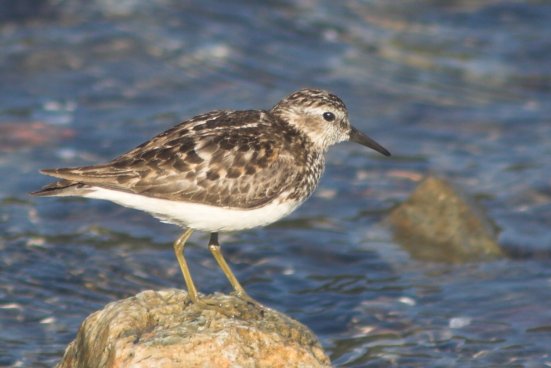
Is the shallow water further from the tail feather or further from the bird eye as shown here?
the bird eye

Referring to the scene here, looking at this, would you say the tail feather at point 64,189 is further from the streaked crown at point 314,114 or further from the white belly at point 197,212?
the streaked crown at point 314,114

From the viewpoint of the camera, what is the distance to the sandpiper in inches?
322

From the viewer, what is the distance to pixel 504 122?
50.8 ft

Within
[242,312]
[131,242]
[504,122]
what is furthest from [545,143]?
[242,312]

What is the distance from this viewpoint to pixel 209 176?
27.5 feet

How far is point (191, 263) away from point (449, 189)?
10.7 feet

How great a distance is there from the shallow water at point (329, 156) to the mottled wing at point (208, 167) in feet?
7.38

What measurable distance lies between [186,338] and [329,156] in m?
7.52

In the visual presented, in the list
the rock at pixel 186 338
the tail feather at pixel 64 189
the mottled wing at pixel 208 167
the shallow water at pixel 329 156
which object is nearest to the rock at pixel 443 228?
the shallow water at pixel 329 156

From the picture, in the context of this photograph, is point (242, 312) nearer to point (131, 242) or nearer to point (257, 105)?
point (131, 242)

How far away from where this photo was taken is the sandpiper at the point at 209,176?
818cm

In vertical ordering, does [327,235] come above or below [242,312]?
above

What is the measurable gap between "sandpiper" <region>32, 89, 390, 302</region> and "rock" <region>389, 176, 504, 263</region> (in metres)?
3.43

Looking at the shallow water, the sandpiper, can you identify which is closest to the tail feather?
the sandpiper
